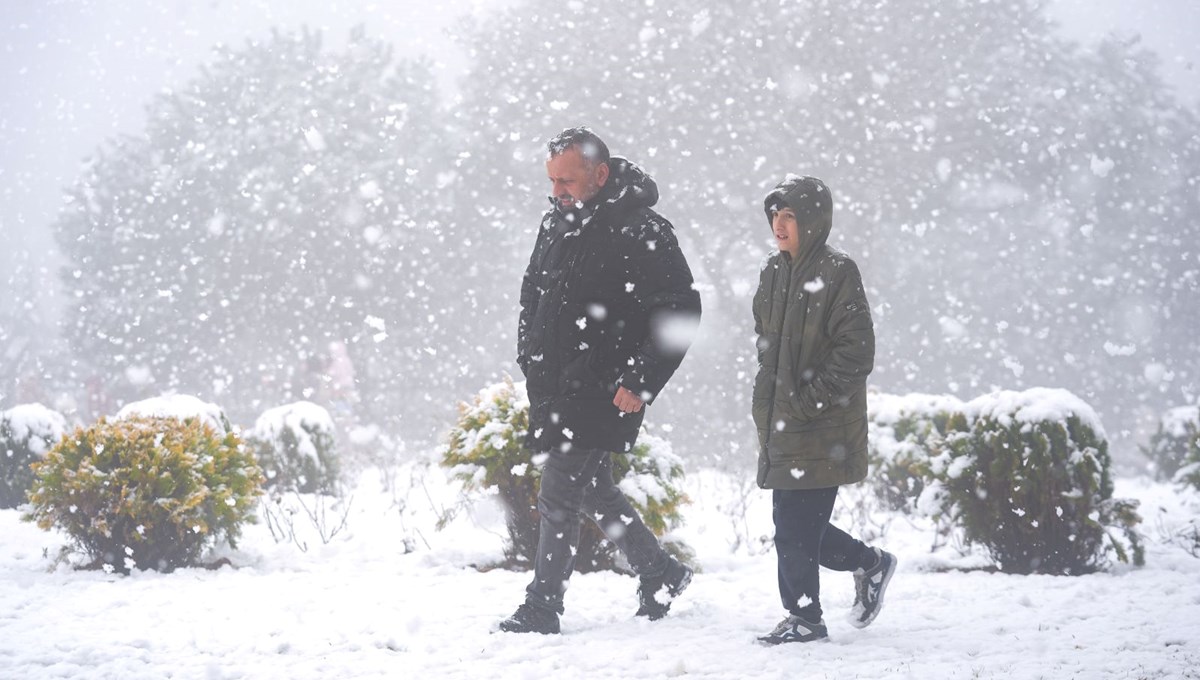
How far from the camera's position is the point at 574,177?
13.4 feet

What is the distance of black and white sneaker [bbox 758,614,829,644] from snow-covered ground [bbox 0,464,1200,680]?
81 mm

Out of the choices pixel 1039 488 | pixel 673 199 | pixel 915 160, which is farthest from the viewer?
pixel 673 199

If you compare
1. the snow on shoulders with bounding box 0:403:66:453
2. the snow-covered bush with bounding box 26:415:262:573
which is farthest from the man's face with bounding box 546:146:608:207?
the snow on shoulders with bounding box 0:403:66:453

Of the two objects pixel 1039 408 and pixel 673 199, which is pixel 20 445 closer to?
pixel 1039 408

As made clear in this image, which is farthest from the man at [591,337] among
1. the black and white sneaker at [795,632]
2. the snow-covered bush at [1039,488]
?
the snow-covered bush at [1039,488]

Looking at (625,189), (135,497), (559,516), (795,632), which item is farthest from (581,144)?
(135,497)

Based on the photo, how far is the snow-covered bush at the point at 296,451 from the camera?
9.87 metres

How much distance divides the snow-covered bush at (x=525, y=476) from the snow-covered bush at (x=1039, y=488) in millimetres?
1756

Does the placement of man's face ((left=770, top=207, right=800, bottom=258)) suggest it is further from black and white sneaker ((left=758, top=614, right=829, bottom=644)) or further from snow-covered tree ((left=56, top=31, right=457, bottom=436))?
snow-covered tree ((left=56, top=31, right=457, bottom=436))

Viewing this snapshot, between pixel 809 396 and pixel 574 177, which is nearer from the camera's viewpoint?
pixel 809 396

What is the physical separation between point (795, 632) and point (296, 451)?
290 inches

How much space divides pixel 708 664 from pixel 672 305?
4.61 feet

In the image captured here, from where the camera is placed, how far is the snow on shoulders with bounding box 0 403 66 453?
8.94 metres

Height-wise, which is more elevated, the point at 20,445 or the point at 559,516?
the point at 20,445
